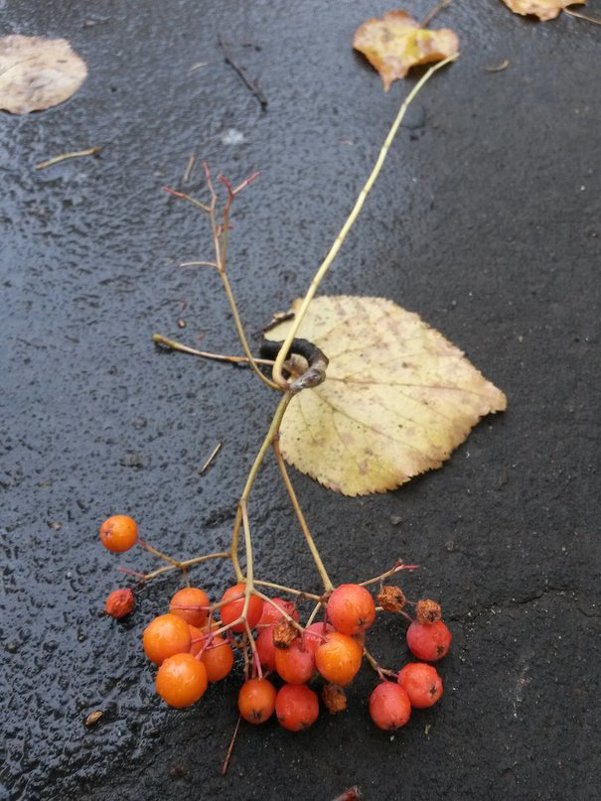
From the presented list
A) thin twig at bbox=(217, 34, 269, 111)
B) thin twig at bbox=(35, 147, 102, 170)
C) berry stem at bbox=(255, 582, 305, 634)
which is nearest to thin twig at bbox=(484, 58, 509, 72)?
thin twig at bbox=(217, 34, 269, 111)

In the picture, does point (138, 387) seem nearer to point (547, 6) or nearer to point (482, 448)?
point (482, 448)

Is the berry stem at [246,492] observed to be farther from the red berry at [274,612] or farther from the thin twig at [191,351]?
the thin twig at [191,351]

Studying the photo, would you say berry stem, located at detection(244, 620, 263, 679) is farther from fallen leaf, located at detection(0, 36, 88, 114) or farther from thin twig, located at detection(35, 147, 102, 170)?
fallen leaf, located at detection(0, 36, 88, 114)

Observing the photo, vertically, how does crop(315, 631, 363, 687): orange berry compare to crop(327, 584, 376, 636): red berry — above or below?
below

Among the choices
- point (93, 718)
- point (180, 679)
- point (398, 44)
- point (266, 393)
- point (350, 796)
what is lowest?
point (93, 718)

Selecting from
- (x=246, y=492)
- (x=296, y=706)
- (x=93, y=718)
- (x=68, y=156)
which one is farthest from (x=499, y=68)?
(x=93, y=718)

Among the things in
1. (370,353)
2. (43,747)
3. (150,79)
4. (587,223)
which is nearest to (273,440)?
(370,353)

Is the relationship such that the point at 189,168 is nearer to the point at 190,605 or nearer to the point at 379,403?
the point at 379,403
